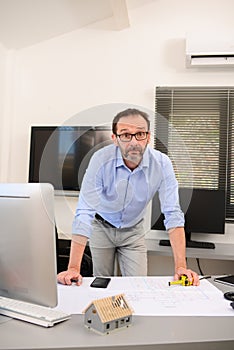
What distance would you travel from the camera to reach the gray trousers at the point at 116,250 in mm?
1770

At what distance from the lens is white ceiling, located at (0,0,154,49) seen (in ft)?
8.72

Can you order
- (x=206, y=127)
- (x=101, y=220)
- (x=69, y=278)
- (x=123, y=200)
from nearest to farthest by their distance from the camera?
(x=69, y=278), (x=123, y=200), (x=101, y=220), (x=206, y=127)

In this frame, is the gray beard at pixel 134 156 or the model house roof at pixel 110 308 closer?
the model house roof at pixel 110 308

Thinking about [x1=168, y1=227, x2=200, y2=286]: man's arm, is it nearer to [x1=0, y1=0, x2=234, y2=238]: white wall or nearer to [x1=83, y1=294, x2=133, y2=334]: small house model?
[x1=83, y1=294, x2=133, y2=334]: small house model

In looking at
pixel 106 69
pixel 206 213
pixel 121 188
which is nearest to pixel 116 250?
pixel 121 188

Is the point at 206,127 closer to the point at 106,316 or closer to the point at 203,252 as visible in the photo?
the point at 203,252

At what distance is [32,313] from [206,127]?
8.02ft

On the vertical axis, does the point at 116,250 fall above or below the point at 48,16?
below

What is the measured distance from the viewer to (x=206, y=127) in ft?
9.93

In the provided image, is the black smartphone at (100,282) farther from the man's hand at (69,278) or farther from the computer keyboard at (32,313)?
the computer keyboard at (32,313)

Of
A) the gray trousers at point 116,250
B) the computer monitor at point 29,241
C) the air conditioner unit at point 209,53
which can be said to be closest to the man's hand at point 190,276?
the gray trousers at point 116,250

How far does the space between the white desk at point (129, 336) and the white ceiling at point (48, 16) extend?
2.40m

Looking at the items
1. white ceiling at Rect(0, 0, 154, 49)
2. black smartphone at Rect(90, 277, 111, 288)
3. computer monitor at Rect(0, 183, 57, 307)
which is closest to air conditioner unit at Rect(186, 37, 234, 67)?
white ceiling at Rect(0, 0, 154, 49)

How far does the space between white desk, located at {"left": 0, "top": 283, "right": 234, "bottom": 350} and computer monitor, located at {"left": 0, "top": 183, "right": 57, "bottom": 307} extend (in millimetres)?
82
